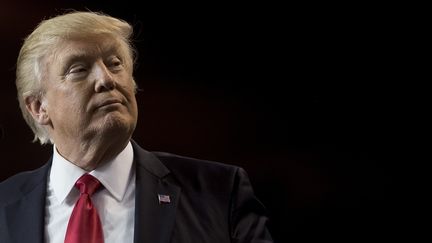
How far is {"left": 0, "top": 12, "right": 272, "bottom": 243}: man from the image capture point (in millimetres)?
1643

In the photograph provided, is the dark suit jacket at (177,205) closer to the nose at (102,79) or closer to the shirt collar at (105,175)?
the shirt collar at (105,175)

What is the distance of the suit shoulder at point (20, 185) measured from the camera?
1.75 meters

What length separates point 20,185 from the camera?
5.89 ft

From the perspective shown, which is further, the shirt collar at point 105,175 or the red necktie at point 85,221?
the shirt collar at point 105,175

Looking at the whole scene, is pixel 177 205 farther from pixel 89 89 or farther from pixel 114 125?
pixel 89 89

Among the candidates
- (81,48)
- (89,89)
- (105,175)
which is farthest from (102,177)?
(81,48)

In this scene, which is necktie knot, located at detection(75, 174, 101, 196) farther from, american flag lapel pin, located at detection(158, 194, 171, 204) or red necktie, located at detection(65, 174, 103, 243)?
american flag lapel pin, located at detection(158, 194, 171, 204)

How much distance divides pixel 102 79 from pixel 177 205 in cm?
43

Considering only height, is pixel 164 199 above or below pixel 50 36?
below

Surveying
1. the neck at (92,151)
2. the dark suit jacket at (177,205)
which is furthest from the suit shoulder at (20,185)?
the neck at (92,151)

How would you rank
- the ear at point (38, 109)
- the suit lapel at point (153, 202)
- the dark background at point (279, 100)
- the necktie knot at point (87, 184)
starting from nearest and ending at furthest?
the suit lapel at point (153, 202)
the necktie knot at point (87, 184)
the ear at point (38, 109)
the dark background at point (279, 100)

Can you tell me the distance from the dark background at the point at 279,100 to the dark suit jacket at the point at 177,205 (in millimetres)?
265

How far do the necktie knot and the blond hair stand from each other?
28cm

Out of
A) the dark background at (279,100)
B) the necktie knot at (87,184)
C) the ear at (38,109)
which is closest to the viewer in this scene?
the necktie knot at (87,184)
